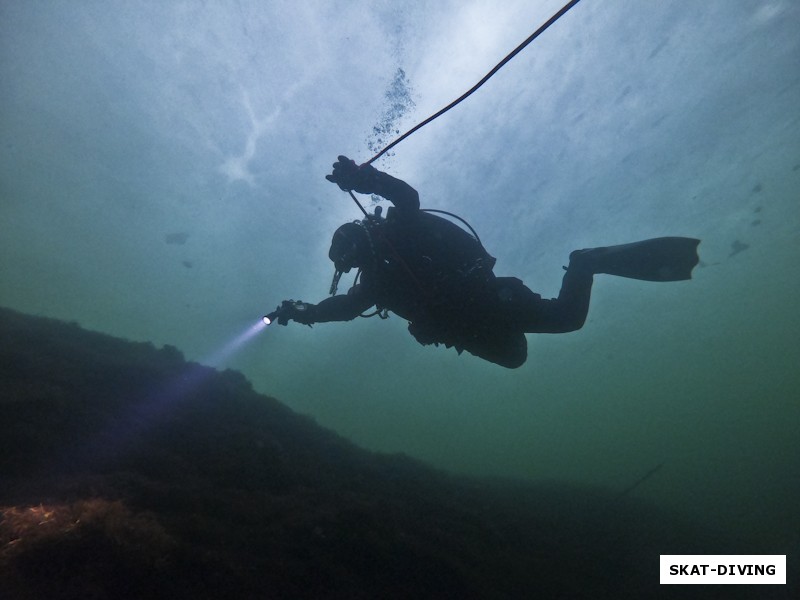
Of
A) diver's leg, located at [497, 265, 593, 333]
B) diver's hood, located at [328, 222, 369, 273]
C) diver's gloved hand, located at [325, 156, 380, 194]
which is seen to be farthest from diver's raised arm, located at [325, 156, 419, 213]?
diver's leg, located at [497, 265, 593, 333]

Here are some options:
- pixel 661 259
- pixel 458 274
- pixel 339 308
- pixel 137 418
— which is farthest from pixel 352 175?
pixel 137 418

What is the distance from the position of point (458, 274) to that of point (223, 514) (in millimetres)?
3770

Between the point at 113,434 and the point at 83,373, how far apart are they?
2.65 m

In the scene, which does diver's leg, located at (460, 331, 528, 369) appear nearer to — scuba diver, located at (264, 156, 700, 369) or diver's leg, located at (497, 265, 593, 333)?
scuba diver, located at (264, 156, 700, 369)

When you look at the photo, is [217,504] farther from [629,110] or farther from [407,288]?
[629,110]

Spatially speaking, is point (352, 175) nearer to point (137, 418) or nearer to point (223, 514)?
point (223, 514)

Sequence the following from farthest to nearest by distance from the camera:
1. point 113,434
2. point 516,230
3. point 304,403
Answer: point 304,403
point 516,230
point 113,434

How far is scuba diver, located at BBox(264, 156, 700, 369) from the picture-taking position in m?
4.00

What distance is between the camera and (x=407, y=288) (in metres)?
4.17

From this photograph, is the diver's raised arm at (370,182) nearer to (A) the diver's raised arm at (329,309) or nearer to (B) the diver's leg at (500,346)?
(A) the diver's raised arm at (329,309)

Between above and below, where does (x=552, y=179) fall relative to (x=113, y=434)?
above

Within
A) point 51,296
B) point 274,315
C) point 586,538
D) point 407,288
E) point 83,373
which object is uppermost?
point 51,296

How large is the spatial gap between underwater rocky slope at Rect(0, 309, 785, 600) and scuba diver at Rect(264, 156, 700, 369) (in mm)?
2353

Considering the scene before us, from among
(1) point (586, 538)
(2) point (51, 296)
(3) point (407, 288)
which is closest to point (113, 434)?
(3) point (407, 288)
